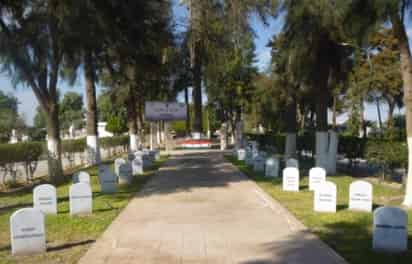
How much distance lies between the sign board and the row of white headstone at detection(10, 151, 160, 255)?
1690 cm

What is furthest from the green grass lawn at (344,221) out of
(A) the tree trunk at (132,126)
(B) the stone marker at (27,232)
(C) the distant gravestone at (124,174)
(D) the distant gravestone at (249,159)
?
(A) the tree trunk at (132,126)

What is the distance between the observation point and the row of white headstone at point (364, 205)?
6090mm

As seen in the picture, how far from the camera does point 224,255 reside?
5938mm

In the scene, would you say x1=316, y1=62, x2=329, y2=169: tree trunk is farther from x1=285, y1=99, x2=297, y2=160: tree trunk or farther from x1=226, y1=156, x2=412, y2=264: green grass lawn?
x1=285, y1=99, x2=297, y2=160: tree trunk

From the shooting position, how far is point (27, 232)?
612 centimetres

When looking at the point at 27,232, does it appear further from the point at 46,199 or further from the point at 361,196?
the point at 361,196

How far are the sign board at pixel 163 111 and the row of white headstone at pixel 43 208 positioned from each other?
55.5 ft

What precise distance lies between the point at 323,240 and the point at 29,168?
540 inches

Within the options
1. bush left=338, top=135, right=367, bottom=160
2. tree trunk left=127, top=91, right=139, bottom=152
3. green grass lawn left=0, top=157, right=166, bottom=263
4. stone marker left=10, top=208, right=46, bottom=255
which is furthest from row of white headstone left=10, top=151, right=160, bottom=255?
tree trunk left=127, top=91, right=139, bottom=152

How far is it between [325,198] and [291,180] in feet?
9.34

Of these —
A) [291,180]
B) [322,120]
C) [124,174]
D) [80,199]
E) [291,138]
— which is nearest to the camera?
[80,199]

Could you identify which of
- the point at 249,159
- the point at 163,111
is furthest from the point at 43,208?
the point at 163,111

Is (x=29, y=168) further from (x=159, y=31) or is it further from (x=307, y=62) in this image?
(x=307, y=62)

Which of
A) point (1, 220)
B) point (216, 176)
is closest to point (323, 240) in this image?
point (1, 220)
